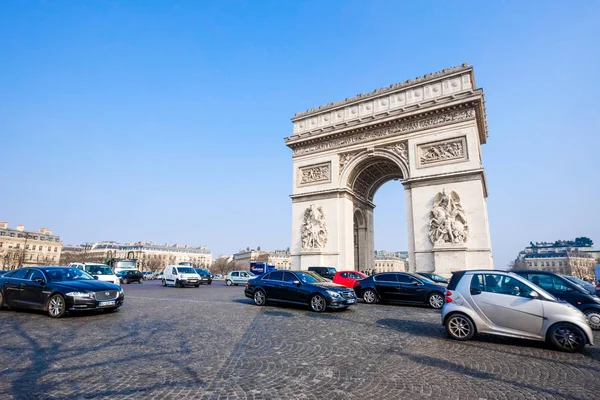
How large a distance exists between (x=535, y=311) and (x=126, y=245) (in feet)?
462

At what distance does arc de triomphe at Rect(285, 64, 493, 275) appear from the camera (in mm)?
20047

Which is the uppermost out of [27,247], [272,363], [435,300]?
[27,247]

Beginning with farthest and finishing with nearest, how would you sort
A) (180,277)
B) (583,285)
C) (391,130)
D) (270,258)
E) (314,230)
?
1. (270,258)
2. (314,230)
3. (391,130)
4. (180,277)
5. (583,285)

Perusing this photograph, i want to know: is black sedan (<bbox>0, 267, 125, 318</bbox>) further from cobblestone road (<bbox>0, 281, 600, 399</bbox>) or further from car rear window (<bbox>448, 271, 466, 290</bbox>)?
car rear window (<bbox>448, 271, 466, 290</bbox>)

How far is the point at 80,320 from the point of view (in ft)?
27.1

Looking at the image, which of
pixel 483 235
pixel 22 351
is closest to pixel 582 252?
pixel 483 235

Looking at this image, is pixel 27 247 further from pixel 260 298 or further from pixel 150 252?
pixel 260 298

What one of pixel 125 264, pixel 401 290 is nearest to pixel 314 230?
pixel 401 290

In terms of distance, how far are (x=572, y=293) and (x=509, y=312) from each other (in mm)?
4124

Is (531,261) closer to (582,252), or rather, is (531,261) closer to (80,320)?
(582,252)

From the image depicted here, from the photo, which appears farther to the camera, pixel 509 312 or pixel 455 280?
pixel 455 280

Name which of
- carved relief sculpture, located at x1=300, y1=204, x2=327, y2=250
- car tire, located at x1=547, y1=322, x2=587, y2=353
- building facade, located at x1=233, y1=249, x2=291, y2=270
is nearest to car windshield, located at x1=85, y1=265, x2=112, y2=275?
carved relief sculpture, located at x1=300, y1=204, x2=327, y2=250

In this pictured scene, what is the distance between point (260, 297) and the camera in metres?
11.9

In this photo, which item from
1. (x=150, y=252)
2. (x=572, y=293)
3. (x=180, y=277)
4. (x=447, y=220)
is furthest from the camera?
(x=150, y=252)
